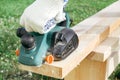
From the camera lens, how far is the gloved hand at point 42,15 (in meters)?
1.69

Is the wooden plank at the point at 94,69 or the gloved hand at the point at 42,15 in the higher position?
the gloved hand at the point at 42,15

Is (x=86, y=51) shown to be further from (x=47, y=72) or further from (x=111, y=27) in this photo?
(x=111, y=27)

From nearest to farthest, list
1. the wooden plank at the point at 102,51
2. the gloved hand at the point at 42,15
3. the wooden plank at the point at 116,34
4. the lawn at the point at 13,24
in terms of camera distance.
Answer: the gloved hand at the point at 42,15 < the wooden plank at the point at 102,51 < the wooden plank at the point at 116,34 < the lawn at the point at 13,24

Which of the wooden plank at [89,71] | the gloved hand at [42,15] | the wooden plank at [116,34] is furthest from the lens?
the wooden plank at [116,34]

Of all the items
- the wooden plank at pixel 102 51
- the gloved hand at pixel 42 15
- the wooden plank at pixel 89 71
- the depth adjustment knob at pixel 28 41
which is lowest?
the wooden plank at pixel 89 71

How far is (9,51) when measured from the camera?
11.0ft

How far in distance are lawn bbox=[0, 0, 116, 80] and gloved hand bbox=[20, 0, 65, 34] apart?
1330mm

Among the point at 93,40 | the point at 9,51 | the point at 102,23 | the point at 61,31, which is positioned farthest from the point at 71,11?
the point at 61,31

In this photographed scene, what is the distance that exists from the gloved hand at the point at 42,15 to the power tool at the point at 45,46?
49 mm

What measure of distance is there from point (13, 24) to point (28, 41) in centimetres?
257

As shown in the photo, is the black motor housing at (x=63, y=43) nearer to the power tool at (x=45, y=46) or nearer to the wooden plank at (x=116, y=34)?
the power tool at (x=45, y=46)

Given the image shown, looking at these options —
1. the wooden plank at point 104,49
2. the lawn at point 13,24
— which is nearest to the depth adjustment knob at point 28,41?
the wooden plank at point 104,49

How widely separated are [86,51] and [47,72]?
32 centimetres

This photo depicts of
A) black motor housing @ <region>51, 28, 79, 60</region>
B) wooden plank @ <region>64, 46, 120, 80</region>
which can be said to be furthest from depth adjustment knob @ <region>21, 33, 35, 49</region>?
wooden plank @ <region>64, 46, 120, 80</region>
